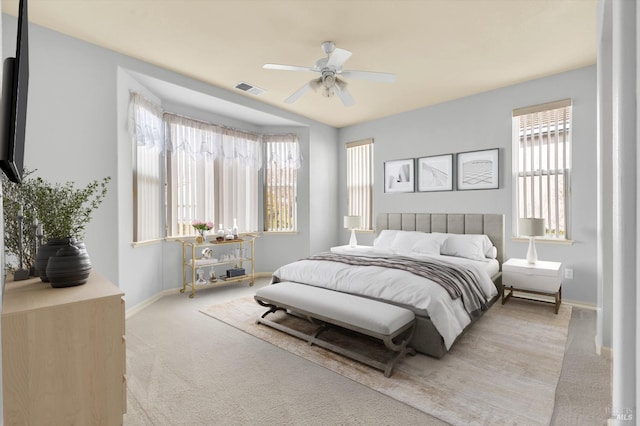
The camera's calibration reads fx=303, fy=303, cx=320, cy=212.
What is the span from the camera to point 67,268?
5.41ft

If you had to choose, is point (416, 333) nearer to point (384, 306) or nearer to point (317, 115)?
point (384, 306)

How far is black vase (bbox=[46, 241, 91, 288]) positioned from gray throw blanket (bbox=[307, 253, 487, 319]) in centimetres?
234

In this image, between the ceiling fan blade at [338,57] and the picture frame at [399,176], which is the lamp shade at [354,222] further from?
the ceiling fan blade at [338,57]

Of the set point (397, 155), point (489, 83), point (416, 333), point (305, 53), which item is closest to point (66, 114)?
point (305, 53)

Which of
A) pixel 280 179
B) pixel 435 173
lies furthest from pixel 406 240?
pixel 280 179

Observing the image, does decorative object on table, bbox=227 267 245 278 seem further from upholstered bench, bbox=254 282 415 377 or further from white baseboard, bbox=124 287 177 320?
upholstered bench, bbox=254 282 415 377

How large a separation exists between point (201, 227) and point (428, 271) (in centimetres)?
315

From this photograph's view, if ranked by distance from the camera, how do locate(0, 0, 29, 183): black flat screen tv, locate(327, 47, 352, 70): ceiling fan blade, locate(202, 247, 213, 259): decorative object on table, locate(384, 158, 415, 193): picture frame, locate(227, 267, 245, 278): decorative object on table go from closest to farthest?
locate(0, 0, 29, 183): black flat screen tv
locate(327, 47, 352, 70): ceiling fan blade
locate(202, 247, 213, 259): decorative object on table
locate(227, 267, 245, 278): decorative object on table
locate(384, 158, 415, 193): picture frame

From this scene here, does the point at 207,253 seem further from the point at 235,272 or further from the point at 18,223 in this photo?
the point at 18,223

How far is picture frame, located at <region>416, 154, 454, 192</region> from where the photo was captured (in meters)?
4.76

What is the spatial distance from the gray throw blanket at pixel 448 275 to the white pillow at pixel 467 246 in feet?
2.69

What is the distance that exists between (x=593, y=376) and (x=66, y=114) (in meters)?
4.97

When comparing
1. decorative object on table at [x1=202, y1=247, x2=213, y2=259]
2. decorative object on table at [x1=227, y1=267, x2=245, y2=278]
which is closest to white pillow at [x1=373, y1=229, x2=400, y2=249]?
decorative object on table at [x1=227, y1=267, x2=245, y2=278]

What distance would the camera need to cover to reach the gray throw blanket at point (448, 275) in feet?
9.13
